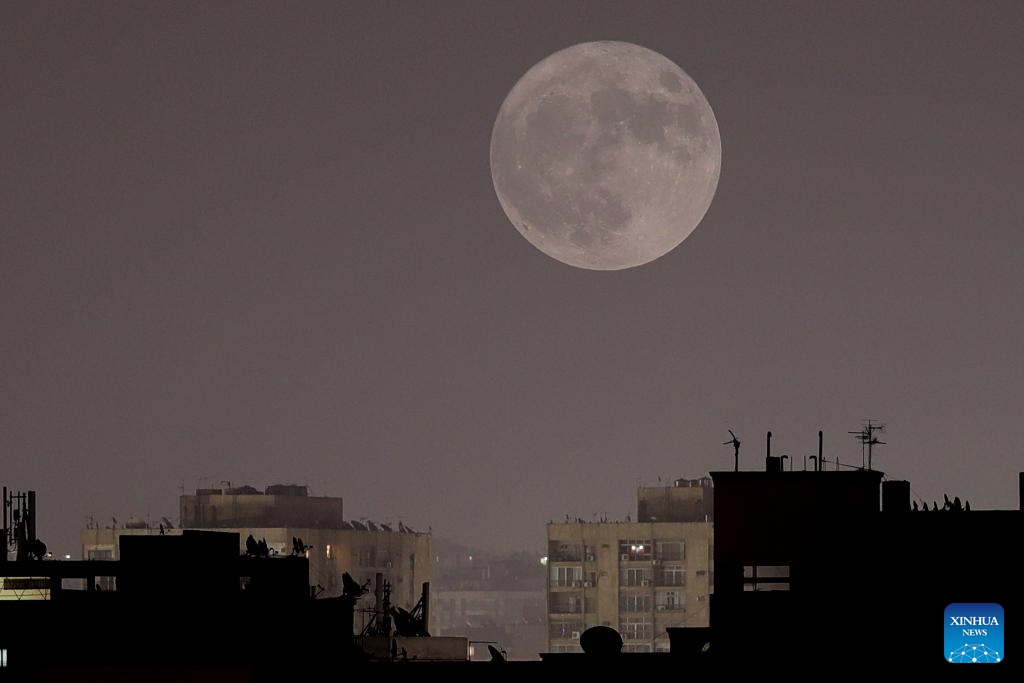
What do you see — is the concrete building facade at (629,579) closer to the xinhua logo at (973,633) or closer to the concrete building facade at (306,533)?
the concrete building facade at (306,533)

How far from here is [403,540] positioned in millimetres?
163250

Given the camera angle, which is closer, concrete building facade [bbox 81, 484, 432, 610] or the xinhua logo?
the xinhua logo

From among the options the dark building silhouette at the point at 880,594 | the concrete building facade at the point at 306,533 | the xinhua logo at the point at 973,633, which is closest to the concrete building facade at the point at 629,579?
the concrete building facade at the point at 306,533

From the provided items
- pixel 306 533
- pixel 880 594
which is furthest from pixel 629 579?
pixel 880 594

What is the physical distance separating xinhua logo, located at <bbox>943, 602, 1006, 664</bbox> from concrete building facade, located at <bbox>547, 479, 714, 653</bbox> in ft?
323

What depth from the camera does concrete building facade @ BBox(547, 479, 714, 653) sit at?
14212cm

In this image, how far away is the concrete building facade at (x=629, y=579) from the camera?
142m

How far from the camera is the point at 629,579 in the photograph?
144 meters

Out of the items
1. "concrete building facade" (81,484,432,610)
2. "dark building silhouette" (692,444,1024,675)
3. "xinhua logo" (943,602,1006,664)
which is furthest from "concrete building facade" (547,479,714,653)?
"xinhua logo" (943,602,1006,664)

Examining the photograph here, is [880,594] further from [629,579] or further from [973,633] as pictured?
[629,579]

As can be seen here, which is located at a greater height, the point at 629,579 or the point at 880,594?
the point at 880,594

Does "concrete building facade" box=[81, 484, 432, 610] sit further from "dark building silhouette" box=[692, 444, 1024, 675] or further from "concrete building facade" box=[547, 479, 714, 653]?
"dark building silhouette" box=[692, 444, 1024, 675]

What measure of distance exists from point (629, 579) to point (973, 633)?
101240mm

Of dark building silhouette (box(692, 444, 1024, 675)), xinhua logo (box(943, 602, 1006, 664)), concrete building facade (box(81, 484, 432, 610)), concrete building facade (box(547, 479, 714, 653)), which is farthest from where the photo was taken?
concrete building facade (box(81, 484, 432, 610))
